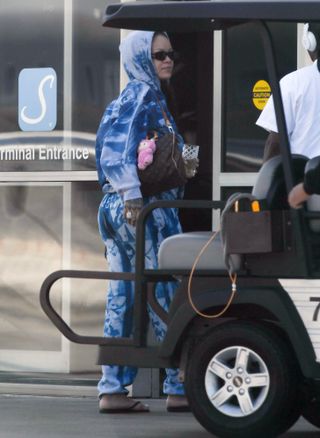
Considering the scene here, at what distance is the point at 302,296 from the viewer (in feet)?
20.5

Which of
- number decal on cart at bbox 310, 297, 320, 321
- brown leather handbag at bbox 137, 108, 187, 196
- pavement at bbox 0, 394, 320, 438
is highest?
brown leather handbag at bbox 137, 108, 187, 196

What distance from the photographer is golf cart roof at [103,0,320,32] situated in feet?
20.3

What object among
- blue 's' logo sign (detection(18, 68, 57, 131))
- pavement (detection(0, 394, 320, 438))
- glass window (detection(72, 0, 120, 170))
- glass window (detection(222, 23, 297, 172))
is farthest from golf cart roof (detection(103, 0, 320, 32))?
blue 's' logo sign (detection(18, 68, 57, 131))

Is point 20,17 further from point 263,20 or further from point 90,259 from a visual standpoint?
point 263,20

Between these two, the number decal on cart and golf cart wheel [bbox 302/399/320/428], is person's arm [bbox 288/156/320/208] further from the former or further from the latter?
golf cart wheel [bbox 302/399/320/428]

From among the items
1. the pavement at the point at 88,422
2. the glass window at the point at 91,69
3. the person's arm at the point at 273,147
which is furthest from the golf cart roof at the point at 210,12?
the glass window at the point at 91,69

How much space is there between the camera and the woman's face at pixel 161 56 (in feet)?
25.3

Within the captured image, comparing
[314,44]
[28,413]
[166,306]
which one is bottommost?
[28,413]

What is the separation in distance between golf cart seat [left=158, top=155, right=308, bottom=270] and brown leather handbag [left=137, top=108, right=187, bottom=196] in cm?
A: 102

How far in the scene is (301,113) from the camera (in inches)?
266

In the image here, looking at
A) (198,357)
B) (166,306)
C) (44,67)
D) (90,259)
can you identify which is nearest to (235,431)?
(198,357)

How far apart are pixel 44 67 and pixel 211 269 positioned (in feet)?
9.60

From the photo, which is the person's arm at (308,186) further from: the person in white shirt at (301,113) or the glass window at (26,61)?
the glass window at (26,61)

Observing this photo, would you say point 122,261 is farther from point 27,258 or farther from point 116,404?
point 27,258
